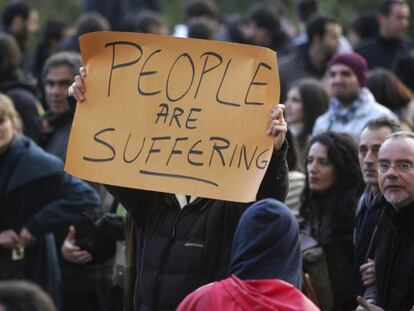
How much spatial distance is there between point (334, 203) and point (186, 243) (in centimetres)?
175

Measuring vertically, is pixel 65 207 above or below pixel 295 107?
below

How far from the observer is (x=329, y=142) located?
8102 millimetres

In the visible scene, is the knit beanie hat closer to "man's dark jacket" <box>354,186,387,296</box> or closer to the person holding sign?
"man's dark jacket" <box>354,186,387,296</box>

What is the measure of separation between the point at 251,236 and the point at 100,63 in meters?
1.61

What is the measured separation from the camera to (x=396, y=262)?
645 centimetres

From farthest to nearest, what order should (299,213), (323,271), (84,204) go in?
(84,204)
(299,213)
(323,271)

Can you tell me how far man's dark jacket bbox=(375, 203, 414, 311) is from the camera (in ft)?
20.9

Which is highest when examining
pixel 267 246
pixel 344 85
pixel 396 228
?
pixel 267 246

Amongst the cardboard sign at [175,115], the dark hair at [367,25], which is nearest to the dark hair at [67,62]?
the cardboard sign at [175,115]

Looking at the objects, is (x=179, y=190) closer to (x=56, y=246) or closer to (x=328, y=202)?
(x=328, y=202)

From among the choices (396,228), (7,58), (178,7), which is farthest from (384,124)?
(178,7)

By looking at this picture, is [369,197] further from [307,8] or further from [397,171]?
[307,8]

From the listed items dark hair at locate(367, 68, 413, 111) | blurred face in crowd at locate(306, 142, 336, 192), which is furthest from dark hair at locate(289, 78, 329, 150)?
blurred face in crowd at locate(306, 142, 336, 192)

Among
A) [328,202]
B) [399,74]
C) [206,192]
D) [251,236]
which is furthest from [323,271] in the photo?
[399,74]
